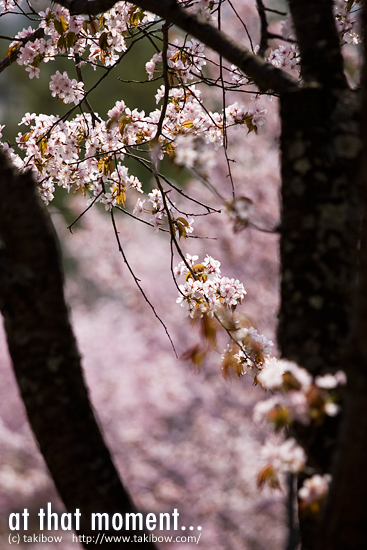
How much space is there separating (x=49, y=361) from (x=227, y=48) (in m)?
1.02

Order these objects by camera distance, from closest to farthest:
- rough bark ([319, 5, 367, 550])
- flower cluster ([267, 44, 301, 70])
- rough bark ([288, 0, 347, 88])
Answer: rough bark ([319, 5, 367, 550]) < rough bark ([288, 0, 347, 88]) < flower cluster ([267, 44, 301, 70])

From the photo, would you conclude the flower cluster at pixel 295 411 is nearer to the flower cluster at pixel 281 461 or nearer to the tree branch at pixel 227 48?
the flower cluster at pixel 281 461

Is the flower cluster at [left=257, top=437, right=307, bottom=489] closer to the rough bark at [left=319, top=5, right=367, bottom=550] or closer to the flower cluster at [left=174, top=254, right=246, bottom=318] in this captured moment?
the rough bark at [left=319, top=5, right=367, bottom=550]

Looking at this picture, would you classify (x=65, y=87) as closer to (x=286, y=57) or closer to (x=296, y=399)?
(x=286, y=57)

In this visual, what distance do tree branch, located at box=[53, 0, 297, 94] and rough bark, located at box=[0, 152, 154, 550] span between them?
0.69m

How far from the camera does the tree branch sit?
1558 millimetres

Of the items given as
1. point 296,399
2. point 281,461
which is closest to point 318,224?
point 296,399

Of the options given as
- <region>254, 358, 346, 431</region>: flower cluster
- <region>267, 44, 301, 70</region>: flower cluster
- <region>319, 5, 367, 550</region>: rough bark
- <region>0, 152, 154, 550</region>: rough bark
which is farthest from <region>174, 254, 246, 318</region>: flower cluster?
<region>319, 5, 367, 550</region>: rough bark

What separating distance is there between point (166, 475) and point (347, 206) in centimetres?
833

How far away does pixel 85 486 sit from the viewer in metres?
1.33

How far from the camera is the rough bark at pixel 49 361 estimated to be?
1.34m

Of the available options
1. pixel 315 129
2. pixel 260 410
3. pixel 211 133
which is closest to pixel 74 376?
pixel 260 410

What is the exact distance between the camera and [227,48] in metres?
1.66

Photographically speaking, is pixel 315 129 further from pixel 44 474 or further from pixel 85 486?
pixel 44 474
